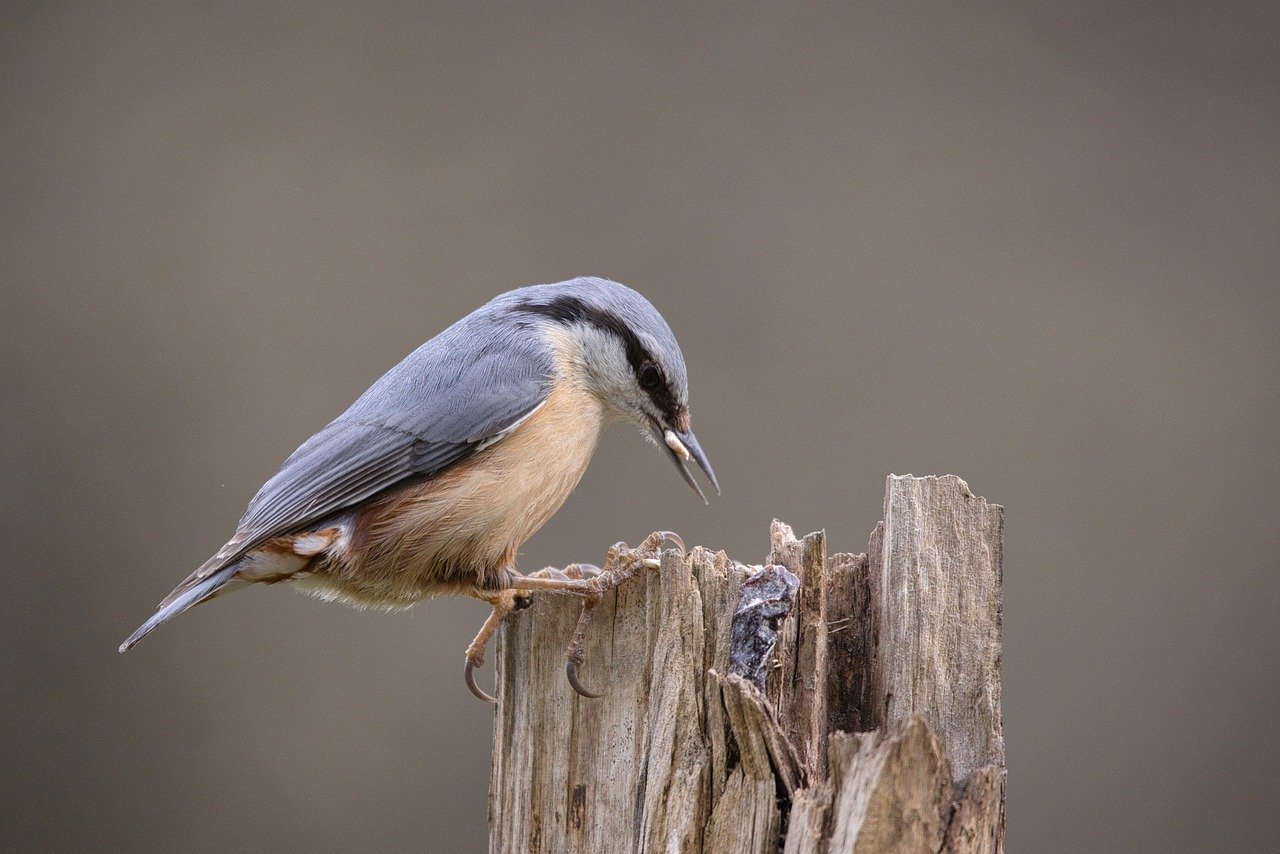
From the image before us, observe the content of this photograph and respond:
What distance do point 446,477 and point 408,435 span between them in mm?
96

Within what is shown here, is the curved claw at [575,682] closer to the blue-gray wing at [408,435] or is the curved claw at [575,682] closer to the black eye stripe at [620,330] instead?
the blue-gray wing at [408,435]

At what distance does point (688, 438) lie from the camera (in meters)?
2.00

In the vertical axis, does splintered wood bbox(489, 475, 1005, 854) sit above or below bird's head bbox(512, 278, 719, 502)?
below

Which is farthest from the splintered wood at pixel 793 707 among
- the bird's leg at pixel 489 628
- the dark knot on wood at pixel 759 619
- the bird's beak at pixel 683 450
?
the bird's beak at pixel 683 450

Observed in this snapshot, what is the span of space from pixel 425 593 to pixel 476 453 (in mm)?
273

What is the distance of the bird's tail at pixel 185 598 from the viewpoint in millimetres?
1679

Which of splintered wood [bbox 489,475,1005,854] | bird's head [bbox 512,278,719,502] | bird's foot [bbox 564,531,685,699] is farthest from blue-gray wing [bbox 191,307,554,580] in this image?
splintered wood [bbox 489,475,1005,854]

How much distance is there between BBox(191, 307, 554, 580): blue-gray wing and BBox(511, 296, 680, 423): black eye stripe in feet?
0.43

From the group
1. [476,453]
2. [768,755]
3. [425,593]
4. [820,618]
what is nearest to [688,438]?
[476,453]

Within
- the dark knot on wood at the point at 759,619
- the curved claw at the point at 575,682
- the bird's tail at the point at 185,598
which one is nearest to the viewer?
the dark knot on wood at the point at 759,619

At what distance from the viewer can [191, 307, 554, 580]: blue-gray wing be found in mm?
1836

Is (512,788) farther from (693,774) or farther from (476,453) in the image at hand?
(476,453)

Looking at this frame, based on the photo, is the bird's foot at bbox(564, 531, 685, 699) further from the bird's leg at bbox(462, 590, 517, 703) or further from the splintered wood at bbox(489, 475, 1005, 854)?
the bird's leg at bbox(462, 590, 517, 703)

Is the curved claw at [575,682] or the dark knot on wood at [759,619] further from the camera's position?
the curved claw at [575,682]
